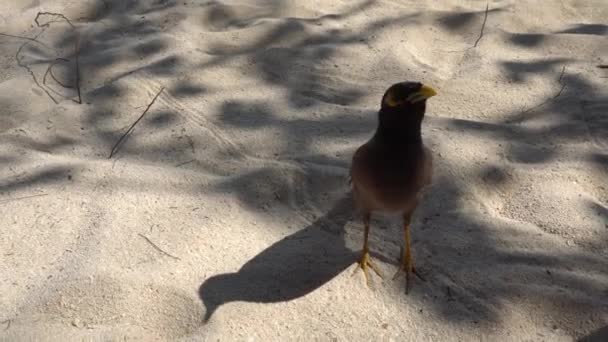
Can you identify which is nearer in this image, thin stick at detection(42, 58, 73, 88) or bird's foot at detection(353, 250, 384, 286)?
bird's foot at detection(353, 250, 384, 286)

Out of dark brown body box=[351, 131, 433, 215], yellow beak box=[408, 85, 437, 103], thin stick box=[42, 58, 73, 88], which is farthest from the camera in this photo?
thin stick box=[42, 58, 73, 88]

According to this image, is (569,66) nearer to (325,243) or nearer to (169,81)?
(325,243)

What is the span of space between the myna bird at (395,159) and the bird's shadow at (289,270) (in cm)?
30

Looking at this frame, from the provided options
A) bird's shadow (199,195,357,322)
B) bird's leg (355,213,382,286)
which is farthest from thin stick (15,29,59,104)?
bird's leg (355,213,382,286)

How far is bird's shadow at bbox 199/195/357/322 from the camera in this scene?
2186 millimetres

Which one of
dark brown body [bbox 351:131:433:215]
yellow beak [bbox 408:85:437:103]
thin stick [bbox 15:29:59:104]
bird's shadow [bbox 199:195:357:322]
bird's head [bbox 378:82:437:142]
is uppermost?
yellow beak [bbox 408:85:437:103]

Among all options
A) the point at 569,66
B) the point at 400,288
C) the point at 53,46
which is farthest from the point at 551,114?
the point at 53,46

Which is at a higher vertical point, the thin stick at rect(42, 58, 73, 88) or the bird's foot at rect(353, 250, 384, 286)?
the bird's foot at rect(353, 250, 384, 286)

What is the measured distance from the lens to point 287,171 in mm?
2746

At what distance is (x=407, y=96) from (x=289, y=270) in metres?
0.77

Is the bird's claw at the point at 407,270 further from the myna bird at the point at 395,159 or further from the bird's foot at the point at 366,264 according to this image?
the myna bird at the point at 395,159

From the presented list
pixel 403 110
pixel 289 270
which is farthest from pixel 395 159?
pixel 289 270

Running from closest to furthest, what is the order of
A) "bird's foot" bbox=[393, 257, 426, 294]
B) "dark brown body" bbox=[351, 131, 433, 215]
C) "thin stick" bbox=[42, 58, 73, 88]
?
"dark brown body" bbox=[351, 131, 433, 215], "bird's foot" bbox=[393, 257, 426, 294], "thin stick" bbox=[42, 58, 73, 88]

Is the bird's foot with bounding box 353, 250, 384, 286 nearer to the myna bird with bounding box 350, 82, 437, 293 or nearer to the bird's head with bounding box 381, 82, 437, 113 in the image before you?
the myna bird with bounding box 350, 82, 437, 293
